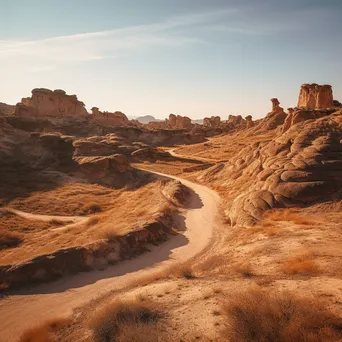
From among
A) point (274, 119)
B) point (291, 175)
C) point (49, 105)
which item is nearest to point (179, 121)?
point (274, 119)

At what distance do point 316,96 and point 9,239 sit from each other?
258 feet

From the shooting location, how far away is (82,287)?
14.1 meters

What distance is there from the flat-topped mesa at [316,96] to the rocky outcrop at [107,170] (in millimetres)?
54841

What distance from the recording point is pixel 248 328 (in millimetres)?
7422

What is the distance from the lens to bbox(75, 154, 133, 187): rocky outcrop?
4235 cm

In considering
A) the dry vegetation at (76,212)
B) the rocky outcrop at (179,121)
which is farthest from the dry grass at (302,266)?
the rocky outcrop at (179,121)

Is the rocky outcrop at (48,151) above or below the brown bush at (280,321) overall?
above

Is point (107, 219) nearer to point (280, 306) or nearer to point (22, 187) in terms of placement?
point (22, 187)

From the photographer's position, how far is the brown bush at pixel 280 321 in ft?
22.2

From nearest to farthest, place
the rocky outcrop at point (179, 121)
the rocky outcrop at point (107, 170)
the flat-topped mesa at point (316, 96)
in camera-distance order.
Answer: the rocky outcrop at point (107, 170) → the flat-topped mesa at point (316, 96) → the rocky outcrop at point (179, 121)

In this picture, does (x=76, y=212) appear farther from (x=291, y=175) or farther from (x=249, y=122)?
(x=249, y=122)

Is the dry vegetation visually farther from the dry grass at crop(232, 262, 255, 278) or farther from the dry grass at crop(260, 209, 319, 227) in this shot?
the dry grass at crop(232, 262, 255, 278)

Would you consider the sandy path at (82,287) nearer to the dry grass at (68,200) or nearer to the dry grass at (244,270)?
the dry grass at (244,270)

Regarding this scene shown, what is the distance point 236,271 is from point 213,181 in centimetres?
2520
